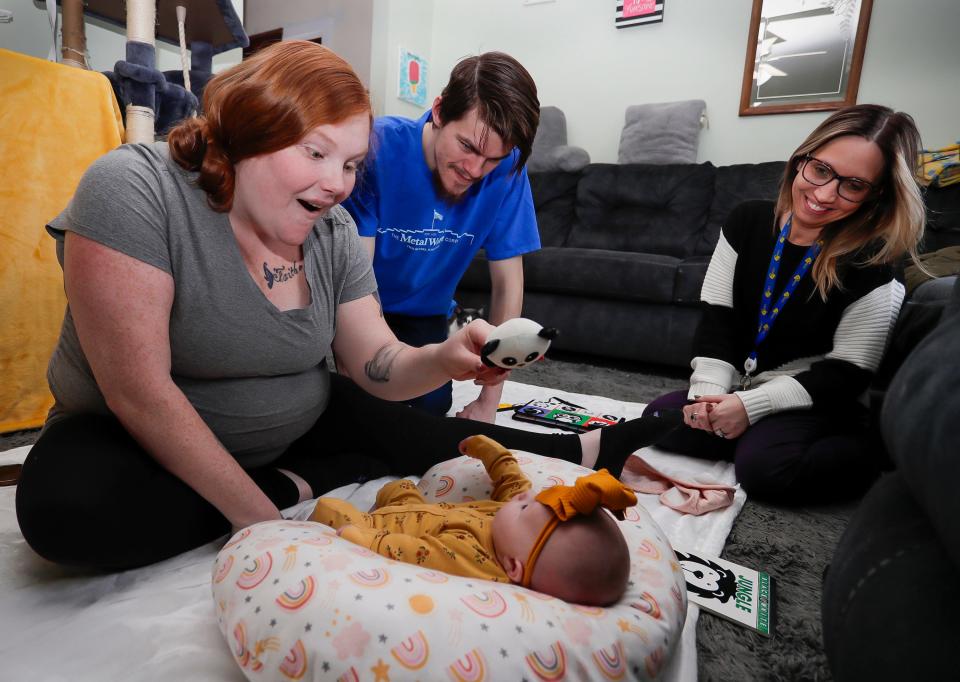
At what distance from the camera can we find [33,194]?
4.61 feet

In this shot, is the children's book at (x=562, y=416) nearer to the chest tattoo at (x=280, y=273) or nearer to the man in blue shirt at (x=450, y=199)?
the man in blue shirt at (x=450, y=199)

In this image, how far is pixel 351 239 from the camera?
1.07m

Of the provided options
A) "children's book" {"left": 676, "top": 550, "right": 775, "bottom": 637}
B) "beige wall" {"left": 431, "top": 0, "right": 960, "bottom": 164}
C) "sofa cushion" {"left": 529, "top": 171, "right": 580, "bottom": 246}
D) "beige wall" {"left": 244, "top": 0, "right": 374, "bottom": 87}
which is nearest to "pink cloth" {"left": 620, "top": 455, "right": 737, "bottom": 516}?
"children's book" {"left": 676, "top": 550, "right": 775, "bottom": 637}

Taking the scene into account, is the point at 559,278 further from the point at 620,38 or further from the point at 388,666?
the point at 388,666

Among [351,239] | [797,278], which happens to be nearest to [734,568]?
[797,278]

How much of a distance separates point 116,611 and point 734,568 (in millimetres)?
938

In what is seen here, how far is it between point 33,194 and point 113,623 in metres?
1.14

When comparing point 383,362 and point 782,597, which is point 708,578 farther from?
point 383,362

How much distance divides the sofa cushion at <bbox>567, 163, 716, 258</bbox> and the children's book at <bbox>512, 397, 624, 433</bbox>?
147cm

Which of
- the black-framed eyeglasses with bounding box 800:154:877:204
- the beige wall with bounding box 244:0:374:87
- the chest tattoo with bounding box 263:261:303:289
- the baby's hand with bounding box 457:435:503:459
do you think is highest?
the beige wall with bounding box 244:0:374:87

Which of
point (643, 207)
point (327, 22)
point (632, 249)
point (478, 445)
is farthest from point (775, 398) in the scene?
point (327, 22)

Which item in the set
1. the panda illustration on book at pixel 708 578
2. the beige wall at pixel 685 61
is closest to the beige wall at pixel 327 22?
the beige wall at pixel 685 61

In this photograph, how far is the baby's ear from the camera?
753mm

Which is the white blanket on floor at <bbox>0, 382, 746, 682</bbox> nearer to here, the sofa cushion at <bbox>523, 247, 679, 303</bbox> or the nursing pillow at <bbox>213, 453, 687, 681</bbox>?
the nursing pillow at <bbox>213, 453, 687, 681</bbox>
